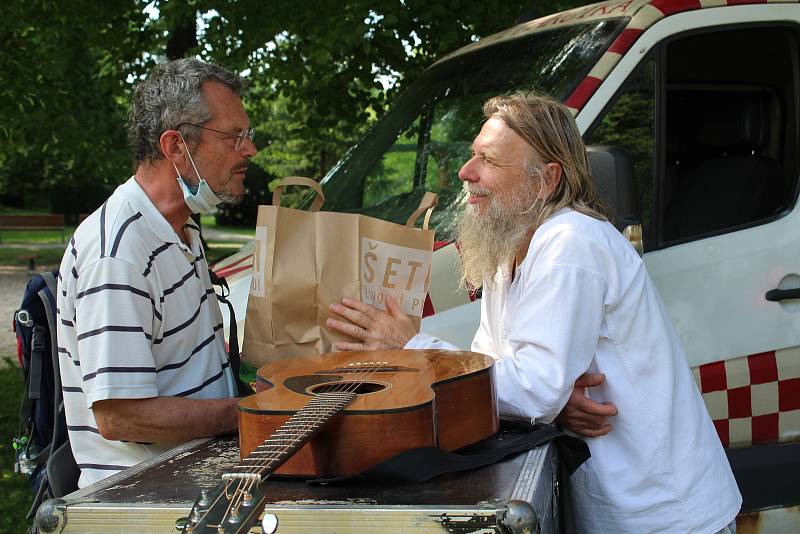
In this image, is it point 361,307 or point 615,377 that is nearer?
point 615,377

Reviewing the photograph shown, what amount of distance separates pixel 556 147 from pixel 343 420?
3.16ft

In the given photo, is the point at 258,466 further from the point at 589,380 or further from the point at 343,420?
the point at 589,380

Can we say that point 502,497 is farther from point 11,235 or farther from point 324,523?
point 11,235

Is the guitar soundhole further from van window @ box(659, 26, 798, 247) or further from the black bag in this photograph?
van window @ box(659, 26, 798, 247)

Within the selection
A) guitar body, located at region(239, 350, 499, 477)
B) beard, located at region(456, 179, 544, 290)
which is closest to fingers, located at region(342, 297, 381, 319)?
guitar body, located at region(239, 350, 499, 477)

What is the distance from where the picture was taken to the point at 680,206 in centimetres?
398

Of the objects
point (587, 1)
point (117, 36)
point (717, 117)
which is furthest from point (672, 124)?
point (117, 36)

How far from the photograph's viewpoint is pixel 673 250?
3303mm

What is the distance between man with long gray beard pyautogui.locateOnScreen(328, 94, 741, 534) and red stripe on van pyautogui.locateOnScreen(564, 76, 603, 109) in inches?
37.4

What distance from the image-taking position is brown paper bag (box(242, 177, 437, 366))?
251 cm

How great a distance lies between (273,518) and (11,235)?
94.9 ft

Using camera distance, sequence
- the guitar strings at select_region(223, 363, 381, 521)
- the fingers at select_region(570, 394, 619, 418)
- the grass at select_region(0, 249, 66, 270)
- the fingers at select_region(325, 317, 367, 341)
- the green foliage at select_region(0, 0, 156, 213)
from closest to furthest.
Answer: the guitar strings at select_region(223, 363, 381, 521), the fingers at select_region(570, 394, 619, 418), the fingers at select_region(325, 317, 367, 341), the green foliage at select_region(0, 0, 156, 213), the grass at select_region(0, 249, 66, 270)

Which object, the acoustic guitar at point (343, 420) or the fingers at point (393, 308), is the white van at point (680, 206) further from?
the acoustic guitar at point (343, 420)

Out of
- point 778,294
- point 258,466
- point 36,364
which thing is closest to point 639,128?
point 778,294
